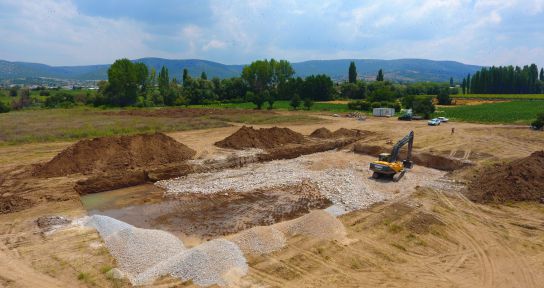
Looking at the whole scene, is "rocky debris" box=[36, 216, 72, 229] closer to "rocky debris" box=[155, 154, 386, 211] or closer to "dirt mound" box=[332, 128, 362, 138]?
"rocky debris" box=[155, 154, 386, 211]

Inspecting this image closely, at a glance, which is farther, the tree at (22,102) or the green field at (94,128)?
the tree at (22,102)

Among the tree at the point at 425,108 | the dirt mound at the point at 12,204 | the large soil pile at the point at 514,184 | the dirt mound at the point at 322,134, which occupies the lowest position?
the dirt mound at the point at 12,204

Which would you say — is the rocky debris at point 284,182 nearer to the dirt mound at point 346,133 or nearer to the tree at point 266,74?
the dirt mound at point 346,133

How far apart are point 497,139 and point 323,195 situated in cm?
1978

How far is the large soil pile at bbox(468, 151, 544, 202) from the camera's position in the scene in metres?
16.7

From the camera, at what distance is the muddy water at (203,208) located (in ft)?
48.0

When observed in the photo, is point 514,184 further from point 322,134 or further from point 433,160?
point 322,134

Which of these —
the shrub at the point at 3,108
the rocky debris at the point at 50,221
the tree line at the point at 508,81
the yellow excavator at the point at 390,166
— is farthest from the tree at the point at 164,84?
the tree line at the point at 508,81

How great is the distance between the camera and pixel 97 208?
656 inches

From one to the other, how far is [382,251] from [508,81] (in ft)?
366

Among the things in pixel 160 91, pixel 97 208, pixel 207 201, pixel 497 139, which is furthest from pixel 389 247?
pixel 160 91

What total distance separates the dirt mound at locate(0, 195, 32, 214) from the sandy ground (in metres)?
0.51

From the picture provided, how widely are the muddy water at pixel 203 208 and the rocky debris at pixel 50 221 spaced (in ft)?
5.26

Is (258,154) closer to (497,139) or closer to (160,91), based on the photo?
(497,139)
